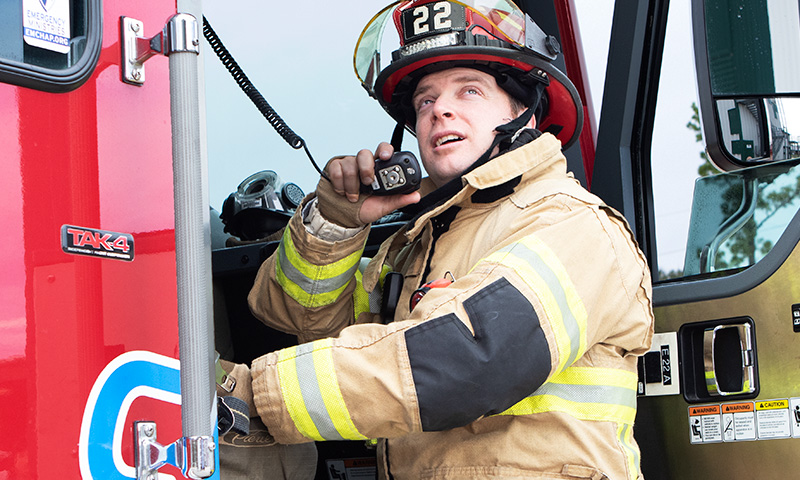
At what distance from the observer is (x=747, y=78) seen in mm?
1865

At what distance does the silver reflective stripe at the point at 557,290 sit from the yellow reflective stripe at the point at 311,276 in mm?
673

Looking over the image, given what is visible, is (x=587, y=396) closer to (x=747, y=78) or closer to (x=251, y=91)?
(x=747, y=78)

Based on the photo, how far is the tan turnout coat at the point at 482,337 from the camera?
4.81 feet

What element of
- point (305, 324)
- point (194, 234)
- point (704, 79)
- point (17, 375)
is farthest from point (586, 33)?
point (17, 375)

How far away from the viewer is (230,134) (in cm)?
341

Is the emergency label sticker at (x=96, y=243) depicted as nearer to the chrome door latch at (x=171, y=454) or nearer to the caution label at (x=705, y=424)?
the chrome door latch at (x=171, y=454)

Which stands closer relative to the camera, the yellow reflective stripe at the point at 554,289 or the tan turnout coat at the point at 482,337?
the tan turnout coat at the point at 482,337

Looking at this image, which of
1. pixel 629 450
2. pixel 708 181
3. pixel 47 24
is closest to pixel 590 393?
pixel 629 450

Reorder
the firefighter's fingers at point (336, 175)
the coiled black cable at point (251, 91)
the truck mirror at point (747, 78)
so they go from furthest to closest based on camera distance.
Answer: the coiled black cable at point (251, 91) → the firefighter's fingers at point (336, 175) → the truck mirror at point (747, 78)

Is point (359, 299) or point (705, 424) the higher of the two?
point (359, 299)

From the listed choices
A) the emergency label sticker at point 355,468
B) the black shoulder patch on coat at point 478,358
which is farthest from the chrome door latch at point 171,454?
the emergency label sticker at point 355,468

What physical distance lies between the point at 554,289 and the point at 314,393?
1.57ft

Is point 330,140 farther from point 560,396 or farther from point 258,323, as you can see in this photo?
point 560,396

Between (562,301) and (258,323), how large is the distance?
4.74 ft
